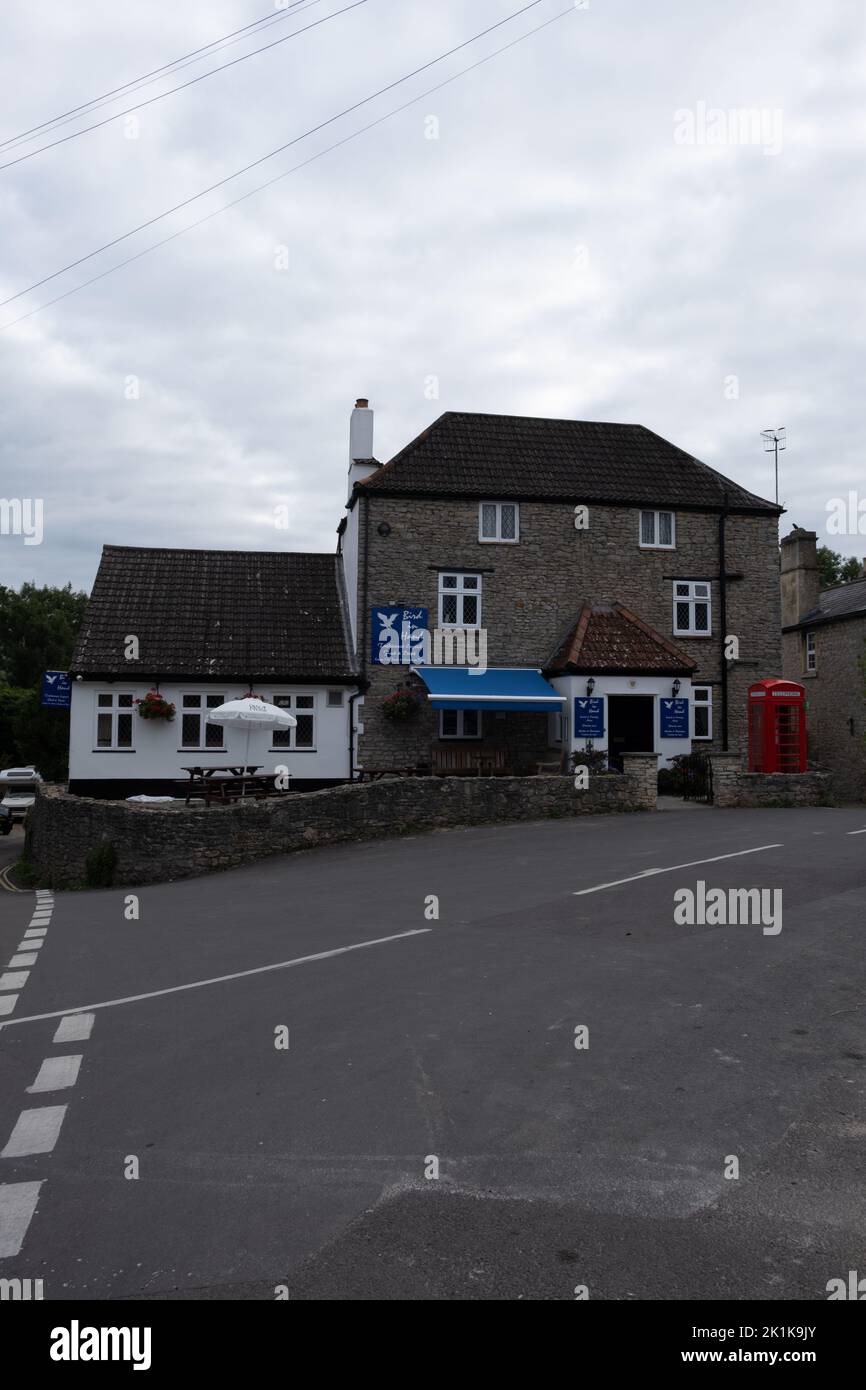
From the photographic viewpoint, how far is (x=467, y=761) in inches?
993

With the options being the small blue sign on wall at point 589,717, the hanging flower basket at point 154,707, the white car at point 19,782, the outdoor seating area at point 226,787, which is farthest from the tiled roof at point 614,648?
the white car at point 19,782

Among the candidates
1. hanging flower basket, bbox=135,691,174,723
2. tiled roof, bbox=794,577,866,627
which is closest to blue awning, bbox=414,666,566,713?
hanging flower basket, bbox=135,691,174,723

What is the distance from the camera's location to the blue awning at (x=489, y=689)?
24203mm

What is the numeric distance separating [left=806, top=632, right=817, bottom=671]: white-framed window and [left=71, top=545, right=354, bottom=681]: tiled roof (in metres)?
16.8

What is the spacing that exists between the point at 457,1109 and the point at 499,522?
2247cm

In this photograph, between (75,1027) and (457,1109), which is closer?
(457,1109)

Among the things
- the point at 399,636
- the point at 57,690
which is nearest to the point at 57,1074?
the point at 57,690

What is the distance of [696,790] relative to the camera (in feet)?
79.3

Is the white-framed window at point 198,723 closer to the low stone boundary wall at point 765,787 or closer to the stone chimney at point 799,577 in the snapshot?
the low stone boundary wall at point 765,787

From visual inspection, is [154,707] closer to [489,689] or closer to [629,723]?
[489,689]

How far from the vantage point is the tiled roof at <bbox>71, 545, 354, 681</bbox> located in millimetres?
25562

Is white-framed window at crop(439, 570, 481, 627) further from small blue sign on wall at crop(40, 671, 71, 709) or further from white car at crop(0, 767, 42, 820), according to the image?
white car at crop(0, 767, 42, 820)
